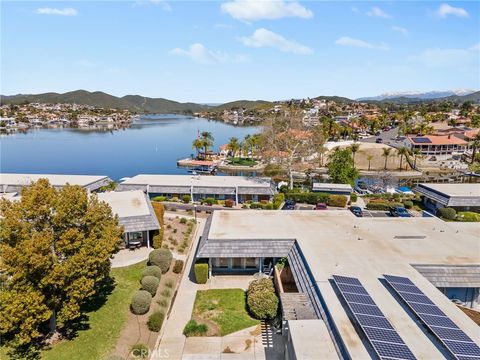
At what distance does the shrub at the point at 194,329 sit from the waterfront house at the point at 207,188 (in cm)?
2739

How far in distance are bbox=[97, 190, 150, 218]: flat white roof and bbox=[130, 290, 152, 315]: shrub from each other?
11.4 meters

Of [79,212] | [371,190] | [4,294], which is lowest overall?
[371,190]

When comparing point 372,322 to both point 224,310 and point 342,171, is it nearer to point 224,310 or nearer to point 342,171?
point 224,310

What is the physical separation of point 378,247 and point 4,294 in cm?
2383

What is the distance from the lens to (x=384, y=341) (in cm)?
1433

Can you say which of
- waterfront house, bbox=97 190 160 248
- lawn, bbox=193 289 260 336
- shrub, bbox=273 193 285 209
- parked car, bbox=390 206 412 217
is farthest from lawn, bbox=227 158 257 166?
lawn, bbox=193 289 260 336

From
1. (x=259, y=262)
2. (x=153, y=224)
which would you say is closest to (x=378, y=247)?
(x=259, y=262)

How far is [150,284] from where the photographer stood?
24.2 meters

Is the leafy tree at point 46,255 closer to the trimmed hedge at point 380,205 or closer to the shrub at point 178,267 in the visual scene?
the shrub at point 178,267

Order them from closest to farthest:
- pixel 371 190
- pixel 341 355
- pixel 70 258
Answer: pixel 341 355
pixel 70 258
pixel 371 190

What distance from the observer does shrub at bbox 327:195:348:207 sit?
47281 mm

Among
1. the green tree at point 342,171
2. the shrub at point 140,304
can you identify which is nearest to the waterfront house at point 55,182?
the shrub at point 140,304

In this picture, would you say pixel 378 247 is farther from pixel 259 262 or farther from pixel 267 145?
pixel 267 145

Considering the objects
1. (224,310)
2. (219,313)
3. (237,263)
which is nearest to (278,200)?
(237,263)
